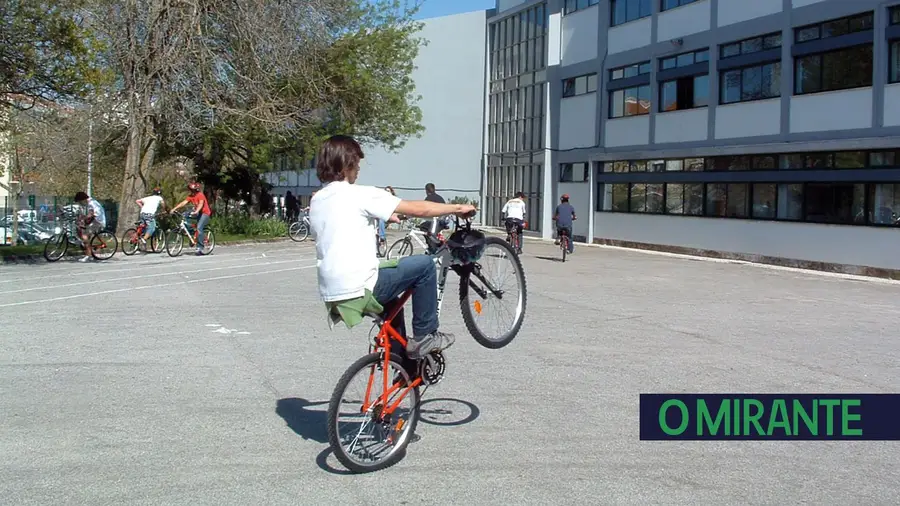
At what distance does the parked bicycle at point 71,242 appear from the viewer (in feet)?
68.5

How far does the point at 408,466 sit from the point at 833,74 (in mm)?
21263

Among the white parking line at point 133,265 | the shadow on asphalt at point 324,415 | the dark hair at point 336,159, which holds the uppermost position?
the dark hair at point 336,159

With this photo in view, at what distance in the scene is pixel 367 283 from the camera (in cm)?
510

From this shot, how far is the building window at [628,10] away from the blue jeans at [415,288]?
27704 millimetres

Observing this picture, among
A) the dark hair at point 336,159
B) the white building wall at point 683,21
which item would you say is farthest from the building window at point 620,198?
the dark hair at point 336,159

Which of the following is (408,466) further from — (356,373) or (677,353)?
(677,353)

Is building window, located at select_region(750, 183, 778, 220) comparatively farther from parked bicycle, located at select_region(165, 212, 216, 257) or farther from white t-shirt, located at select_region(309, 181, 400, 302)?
white t-shirt, located at select_region(309, 181, 400, 302)

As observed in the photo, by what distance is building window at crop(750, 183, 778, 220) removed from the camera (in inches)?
999

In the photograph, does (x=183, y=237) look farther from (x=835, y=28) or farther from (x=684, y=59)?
(x=835, y=28)

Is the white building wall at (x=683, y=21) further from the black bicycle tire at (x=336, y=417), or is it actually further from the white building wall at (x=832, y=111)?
the black bicycle tire at (x=336, y=417)

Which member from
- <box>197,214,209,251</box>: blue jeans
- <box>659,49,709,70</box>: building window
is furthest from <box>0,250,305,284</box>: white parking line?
<box>659,49,709,70</box>: building window

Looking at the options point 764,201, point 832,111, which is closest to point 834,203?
point 832,111

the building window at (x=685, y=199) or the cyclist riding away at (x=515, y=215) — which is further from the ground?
the building window at (x=685, y=199)

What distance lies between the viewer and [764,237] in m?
25.7
